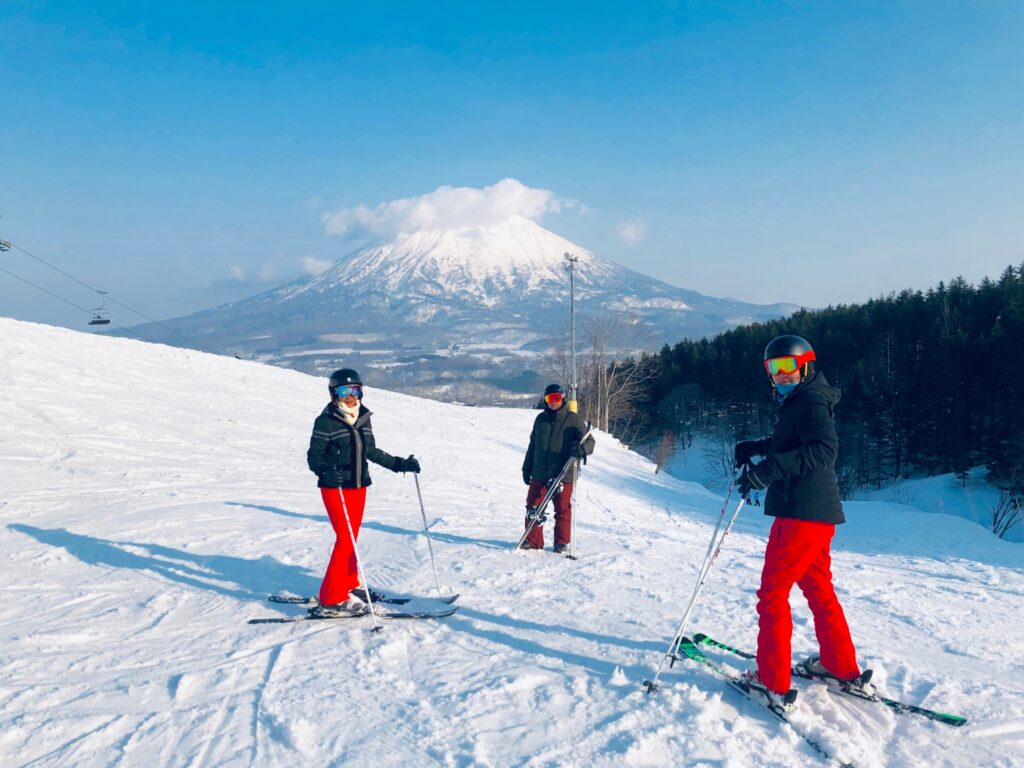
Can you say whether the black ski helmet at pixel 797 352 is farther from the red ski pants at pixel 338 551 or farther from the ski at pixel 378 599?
the ski at pixel 378 599

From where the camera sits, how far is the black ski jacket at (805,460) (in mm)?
3816

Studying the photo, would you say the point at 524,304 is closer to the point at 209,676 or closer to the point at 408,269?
the point at 408,269

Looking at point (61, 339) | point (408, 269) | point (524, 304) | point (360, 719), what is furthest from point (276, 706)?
point (408, 269)

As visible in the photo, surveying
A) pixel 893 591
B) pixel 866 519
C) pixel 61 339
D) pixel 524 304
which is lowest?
pixel 866 519

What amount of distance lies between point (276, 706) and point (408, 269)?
201 m

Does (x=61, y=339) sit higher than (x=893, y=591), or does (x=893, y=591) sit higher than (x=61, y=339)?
(x=61, y=339)

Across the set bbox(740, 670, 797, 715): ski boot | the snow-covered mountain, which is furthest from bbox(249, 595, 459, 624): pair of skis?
the snow-covered mountain

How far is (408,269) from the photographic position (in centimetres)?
19938

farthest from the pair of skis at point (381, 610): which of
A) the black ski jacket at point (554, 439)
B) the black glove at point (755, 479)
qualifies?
the black glove at point (755, 479)

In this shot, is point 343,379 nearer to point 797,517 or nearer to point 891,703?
point 797,517

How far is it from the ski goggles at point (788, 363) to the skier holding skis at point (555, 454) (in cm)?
362

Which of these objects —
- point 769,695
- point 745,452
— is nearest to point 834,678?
point 769,695

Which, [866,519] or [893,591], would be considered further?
[866,519]

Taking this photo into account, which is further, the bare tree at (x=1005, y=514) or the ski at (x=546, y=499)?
the bare tree at (x=1005, y=514)
